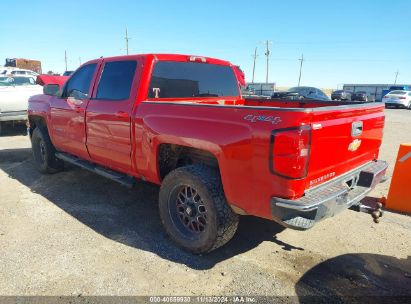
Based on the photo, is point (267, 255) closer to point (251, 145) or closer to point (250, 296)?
point (250, 296)

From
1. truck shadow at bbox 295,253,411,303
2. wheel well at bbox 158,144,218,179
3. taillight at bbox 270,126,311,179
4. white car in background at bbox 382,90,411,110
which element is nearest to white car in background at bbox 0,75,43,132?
wheel well at bbox 158,144,218,179

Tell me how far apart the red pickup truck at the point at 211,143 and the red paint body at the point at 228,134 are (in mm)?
10

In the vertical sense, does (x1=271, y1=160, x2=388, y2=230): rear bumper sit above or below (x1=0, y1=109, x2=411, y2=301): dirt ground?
above

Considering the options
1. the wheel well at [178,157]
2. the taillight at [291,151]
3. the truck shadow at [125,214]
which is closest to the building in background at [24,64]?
the truck shadow at [125,214]

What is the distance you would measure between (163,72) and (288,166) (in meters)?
2.17

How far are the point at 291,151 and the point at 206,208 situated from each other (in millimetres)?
1111

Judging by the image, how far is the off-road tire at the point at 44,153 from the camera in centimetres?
601

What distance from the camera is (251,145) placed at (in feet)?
8.83

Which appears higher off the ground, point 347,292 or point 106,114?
point 106,114

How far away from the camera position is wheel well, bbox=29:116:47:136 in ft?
20.3

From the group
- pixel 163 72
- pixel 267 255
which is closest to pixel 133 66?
pixel 163 72

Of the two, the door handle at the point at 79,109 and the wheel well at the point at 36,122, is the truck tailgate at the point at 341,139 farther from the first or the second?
the wheel well at the point at 36,122

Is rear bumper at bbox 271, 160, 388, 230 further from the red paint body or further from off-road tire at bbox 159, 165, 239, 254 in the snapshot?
off-road tire at bbox 159, 165, 239, 254

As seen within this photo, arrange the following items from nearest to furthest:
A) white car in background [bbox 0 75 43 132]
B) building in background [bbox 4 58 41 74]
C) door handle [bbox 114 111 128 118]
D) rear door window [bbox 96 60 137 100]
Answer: door handle [bbox 114 111 128 118] < rear door window [bbox 96 60 137 100] < white car in background [bbox 0 75 43 132] < building in background [bbox 4 58 41 74]
